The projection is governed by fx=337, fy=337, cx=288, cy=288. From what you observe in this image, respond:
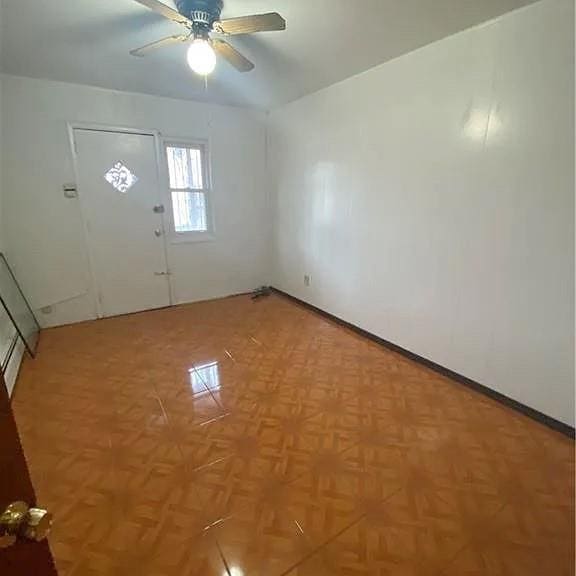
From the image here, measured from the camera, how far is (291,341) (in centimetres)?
328

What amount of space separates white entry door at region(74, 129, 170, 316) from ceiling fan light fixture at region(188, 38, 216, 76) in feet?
6.53

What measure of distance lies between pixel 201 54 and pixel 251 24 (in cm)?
34

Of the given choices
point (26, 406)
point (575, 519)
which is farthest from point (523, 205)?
point (26, 406)

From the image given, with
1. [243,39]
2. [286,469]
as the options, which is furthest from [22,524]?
[243,39]

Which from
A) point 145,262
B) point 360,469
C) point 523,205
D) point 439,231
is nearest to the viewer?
point 360,469

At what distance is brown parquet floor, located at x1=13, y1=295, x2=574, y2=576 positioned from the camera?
1323 mm

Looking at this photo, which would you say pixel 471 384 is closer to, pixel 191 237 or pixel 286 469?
pixel 286 469

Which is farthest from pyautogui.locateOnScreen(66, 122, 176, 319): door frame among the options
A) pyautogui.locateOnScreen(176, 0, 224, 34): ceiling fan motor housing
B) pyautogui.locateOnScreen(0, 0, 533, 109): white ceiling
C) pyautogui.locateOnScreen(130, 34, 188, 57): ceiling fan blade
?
pyautogui.locateOnScreen(176, 0, 224, 34): ceiling fan motor housing

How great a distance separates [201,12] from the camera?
76.9 inches

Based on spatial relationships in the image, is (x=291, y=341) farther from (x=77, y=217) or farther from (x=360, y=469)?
(x=77, y=217)

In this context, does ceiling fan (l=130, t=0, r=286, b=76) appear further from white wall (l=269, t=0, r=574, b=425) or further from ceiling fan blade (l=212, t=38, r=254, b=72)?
white wall (l=269, t=0, r=574, b=425)

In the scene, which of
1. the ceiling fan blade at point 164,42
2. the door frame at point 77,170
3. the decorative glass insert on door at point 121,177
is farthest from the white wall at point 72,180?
the ceiling fan blade at point 164,42

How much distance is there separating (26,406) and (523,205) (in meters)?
3.44

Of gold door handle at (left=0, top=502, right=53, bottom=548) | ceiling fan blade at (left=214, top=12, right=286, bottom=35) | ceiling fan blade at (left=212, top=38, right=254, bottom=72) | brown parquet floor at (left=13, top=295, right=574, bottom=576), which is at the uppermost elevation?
ceiling fan blade at (left=212, top=38, right=254, bottom=72)
